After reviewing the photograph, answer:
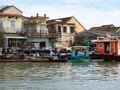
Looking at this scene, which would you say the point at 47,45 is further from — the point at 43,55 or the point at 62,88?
the point at 62,88

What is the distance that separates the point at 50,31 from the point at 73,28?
396 centimetres

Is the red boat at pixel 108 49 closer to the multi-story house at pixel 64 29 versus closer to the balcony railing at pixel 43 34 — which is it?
the balcony railing at pixel 43 34

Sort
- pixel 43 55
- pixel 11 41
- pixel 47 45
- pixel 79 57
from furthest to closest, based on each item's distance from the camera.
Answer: pixel 47 45
pixel 11 41
pixel 43 55
pixel 79 57

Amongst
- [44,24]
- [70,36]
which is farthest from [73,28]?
[44,24]

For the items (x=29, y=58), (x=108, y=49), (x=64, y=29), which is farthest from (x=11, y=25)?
(x=108, y=49)

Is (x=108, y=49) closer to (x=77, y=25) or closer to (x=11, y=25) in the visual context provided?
(x=11, y=25)

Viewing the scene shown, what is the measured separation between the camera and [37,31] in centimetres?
5959

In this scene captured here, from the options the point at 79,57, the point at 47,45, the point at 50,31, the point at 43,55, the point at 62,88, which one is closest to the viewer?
the point at 62,88

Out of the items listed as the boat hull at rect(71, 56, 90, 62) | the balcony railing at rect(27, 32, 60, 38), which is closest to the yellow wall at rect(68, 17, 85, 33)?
the balcony railing at rect(27, 32, 60, 38)

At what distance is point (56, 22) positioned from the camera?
6275 cm

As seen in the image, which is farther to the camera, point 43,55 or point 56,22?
point 56,22

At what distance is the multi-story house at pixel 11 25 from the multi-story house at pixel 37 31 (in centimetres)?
154

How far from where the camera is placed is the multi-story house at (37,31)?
57906 mm

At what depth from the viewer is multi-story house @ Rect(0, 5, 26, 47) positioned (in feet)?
181
